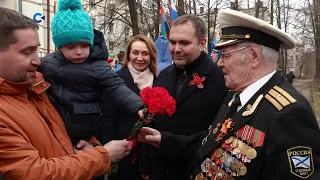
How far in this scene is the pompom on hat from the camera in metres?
2.06

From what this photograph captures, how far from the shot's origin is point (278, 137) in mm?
1799

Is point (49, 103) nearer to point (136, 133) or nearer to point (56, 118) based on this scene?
point (56, 118)

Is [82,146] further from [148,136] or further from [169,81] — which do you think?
[169,81]

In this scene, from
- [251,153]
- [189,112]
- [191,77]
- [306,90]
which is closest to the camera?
[251,153]

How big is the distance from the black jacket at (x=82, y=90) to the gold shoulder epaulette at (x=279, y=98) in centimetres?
96

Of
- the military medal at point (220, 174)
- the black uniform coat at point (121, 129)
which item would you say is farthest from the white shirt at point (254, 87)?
the black uniform coat at point (121, 129)

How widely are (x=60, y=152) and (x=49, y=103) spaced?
39cm

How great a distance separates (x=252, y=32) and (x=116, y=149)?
3.81 feet

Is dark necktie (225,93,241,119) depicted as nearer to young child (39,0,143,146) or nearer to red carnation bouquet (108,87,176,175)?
red carnation bouquet (108,87,176,175)

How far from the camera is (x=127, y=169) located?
372cm

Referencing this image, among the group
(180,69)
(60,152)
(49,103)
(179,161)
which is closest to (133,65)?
(180,69)

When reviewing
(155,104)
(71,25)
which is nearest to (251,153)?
(155,104)

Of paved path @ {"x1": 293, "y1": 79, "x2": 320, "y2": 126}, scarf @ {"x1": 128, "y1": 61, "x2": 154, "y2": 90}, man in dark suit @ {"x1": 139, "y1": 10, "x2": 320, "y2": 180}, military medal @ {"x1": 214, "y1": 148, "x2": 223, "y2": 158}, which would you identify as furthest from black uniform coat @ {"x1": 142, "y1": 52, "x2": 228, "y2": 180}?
paved path @ {"x1": 293, "y1": 79, "x2": 320, "y2": 126}

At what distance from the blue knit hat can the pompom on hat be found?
105 centimetres
